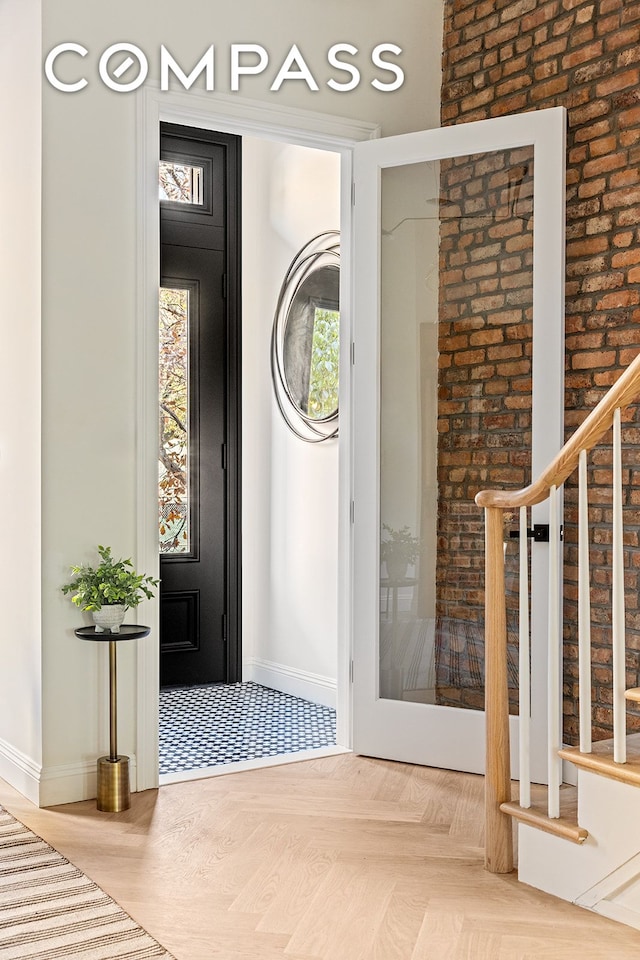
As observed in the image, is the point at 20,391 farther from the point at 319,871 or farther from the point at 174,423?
the point at 319,871

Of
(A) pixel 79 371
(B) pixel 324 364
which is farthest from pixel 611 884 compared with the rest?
(B) pixel 324 364

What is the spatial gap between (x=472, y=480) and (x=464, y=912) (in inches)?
66.9

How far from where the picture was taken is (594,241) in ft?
11.8

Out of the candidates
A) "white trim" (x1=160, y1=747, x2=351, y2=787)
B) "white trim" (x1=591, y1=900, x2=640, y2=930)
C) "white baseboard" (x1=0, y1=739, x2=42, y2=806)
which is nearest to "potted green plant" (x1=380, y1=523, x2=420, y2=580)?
"white trim" (x1=160, y1=747, x2=351, y2=787)

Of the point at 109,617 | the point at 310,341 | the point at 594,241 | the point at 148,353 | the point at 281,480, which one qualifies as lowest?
the point at 109,617

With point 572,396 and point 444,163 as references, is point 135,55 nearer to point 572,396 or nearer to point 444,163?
point 444,163

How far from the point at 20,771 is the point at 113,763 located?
432 millimetres

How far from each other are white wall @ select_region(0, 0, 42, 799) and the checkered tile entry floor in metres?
0.61

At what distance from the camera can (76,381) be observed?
136 inches

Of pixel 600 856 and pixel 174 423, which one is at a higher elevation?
pixel 174 423

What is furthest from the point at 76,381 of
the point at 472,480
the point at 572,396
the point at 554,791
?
the point at 554,791

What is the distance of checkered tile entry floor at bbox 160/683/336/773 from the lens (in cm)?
409

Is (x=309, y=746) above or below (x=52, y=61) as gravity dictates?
below

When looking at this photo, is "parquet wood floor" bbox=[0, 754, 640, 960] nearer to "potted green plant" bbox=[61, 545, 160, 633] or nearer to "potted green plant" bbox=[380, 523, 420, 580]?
"potted green plant" bbox=[61, 545, 160, 633]
